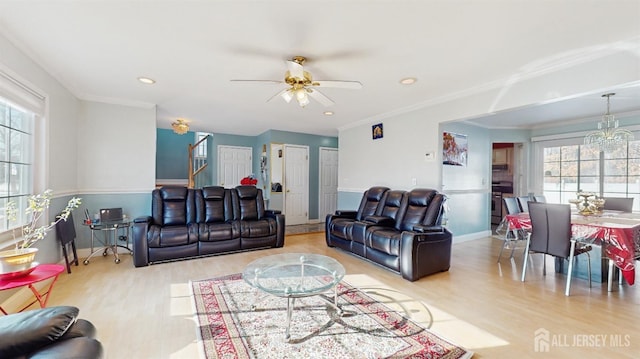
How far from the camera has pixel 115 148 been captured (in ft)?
14.2

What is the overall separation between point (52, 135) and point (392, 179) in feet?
15.9

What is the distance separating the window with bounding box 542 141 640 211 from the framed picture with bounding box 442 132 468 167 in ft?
6.52

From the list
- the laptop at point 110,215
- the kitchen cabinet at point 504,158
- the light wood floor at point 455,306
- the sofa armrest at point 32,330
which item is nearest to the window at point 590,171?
the kitchen cabinet at point 504,158

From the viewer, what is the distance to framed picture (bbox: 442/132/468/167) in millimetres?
4887

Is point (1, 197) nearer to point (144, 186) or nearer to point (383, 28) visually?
point (144, 186)

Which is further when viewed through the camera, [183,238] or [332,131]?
[332,131]

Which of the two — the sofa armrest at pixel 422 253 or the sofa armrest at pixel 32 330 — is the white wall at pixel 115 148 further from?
the sofa armrest at pixel 422 253

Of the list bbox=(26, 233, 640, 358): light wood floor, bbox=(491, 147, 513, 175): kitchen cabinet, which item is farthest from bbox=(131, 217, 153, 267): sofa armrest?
bbox=(491, 147, 513, 175): kitchen cabinet

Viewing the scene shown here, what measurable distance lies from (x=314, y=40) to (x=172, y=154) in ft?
23.9

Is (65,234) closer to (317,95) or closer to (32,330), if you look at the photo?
(32,330)

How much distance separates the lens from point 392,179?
4953 mm

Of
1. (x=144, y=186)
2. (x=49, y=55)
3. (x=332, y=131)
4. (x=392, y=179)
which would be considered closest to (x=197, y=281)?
(x=144, y=186)

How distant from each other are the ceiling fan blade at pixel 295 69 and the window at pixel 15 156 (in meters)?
2.51

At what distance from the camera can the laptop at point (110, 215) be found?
12.9 ft
